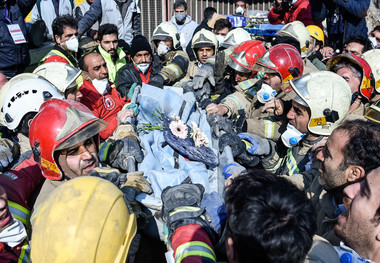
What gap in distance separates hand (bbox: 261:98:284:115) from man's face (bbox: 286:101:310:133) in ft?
1.46

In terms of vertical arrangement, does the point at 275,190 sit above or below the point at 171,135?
above

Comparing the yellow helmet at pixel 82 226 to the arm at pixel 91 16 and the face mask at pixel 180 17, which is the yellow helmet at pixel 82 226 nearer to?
the arm at pixel 91 16

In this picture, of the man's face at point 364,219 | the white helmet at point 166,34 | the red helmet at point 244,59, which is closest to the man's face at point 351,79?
the red helmet at point 244,59

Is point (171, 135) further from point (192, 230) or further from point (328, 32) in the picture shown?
point (328, 32)

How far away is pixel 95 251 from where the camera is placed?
1765 mm

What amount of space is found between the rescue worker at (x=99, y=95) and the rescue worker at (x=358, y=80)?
2.66 metres

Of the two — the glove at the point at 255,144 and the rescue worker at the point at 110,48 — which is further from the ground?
the rescue worker at the point at 110,48

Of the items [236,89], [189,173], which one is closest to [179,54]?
[236,89]

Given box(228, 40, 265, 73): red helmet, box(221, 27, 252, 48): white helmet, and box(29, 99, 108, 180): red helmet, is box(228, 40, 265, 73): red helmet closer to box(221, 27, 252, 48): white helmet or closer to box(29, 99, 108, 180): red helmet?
box(221, 27, 252, 48): white helmet

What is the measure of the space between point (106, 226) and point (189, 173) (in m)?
1.36

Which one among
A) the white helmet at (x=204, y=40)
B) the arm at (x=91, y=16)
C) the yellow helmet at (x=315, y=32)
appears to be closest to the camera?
the white helmet at (x=204, y=40)

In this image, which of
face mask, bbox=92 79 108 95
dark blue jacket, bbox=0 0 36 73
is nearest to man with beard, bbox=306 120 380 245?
face mask, bbox=92 79 108 95

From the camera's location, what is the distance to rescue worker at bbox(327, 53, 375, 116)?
13.7 feet

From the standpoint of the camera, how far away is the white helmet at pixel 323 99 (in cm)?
344
